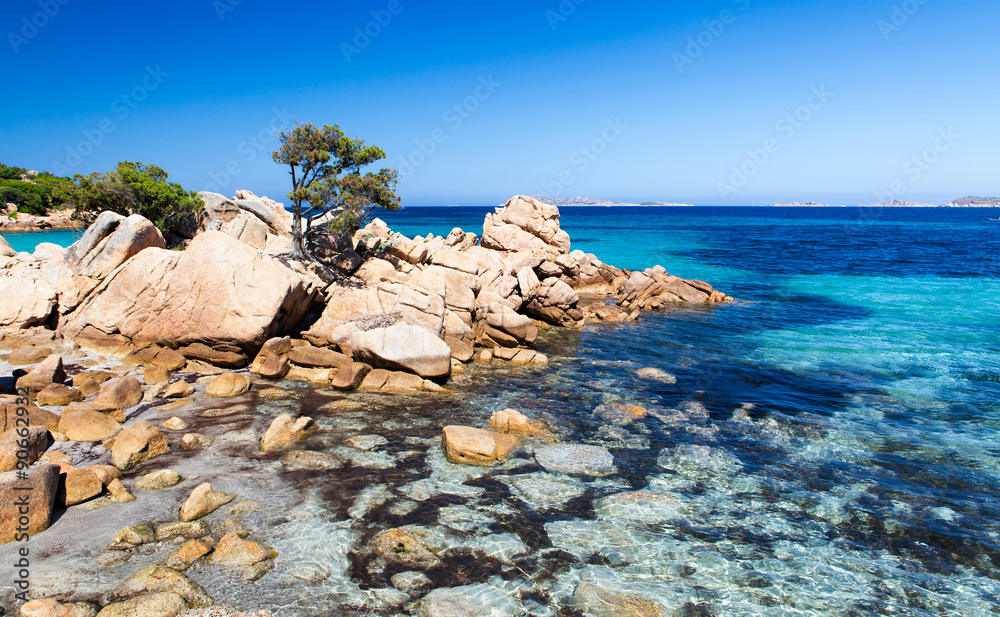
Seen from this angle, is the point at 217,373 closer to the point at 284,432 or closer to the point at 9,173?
the point at 284,432

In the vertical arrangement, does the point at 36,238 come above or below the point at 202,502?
above

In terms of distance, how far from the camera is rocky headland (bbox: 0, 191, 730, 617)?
1039 centimetres

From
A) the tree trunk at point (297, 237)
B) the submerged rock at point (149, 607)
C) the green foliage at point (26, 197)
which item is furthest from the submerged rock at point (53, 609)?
the green foliage at point (26, 197)

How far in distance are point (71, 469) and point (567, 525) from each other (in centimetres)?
1148

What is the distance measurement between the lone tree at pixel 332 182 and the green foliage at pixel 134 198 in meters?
7.29

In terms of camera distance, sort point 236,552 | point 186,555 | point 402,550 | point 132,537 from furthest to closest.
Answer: point 402,550
point 132,537
point 236,552
point 186,555

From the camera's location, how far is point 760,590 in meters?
10.3

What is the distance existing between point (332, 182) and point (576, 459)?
19.8 meters

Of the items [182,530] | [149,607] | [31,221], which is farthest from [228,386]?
[31,221]

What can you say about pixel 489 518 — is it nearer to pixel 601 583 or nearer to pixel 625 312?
pixel 601 583

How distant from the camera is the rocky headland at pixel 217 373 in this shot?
1039cm

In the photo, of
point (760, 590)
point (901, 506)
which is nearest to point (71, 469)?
point (760, 590)

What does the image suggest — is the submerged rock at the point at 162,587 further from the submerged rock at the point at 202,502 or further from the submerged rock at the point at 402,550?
the submerged rock at the point at 402,550

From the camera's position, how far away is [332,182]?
2764 cm
